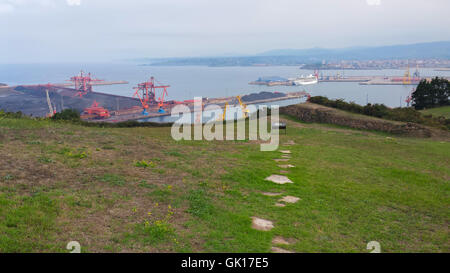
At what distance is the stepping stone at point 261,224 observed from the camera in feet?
15.4

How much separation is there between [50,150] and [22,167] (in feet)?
5.24

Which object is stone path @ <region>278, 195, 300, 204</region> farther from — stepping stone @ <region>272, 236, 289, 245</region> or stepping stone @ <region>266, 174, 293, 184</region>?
stepping stone @ <region>272, 236, 289, 245</region>

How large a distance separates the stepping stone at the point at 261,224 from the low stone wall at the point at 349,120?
1432 centimetres

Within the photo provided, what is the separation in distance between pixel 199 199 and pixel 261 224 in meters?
1.31

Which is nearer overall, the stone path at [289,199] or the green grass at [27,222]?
the green grass at [27,222]

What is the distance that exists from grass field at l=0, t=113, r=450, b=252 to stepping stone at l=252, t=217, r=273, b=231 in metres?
0.10

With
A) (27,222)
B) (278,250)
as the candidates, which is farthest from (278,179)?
(27,222)

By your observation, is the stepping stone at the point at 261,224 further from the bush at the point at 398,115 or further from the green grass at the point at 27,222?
the bush at the point at 398,115

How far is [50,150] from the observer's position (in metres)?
7.88
